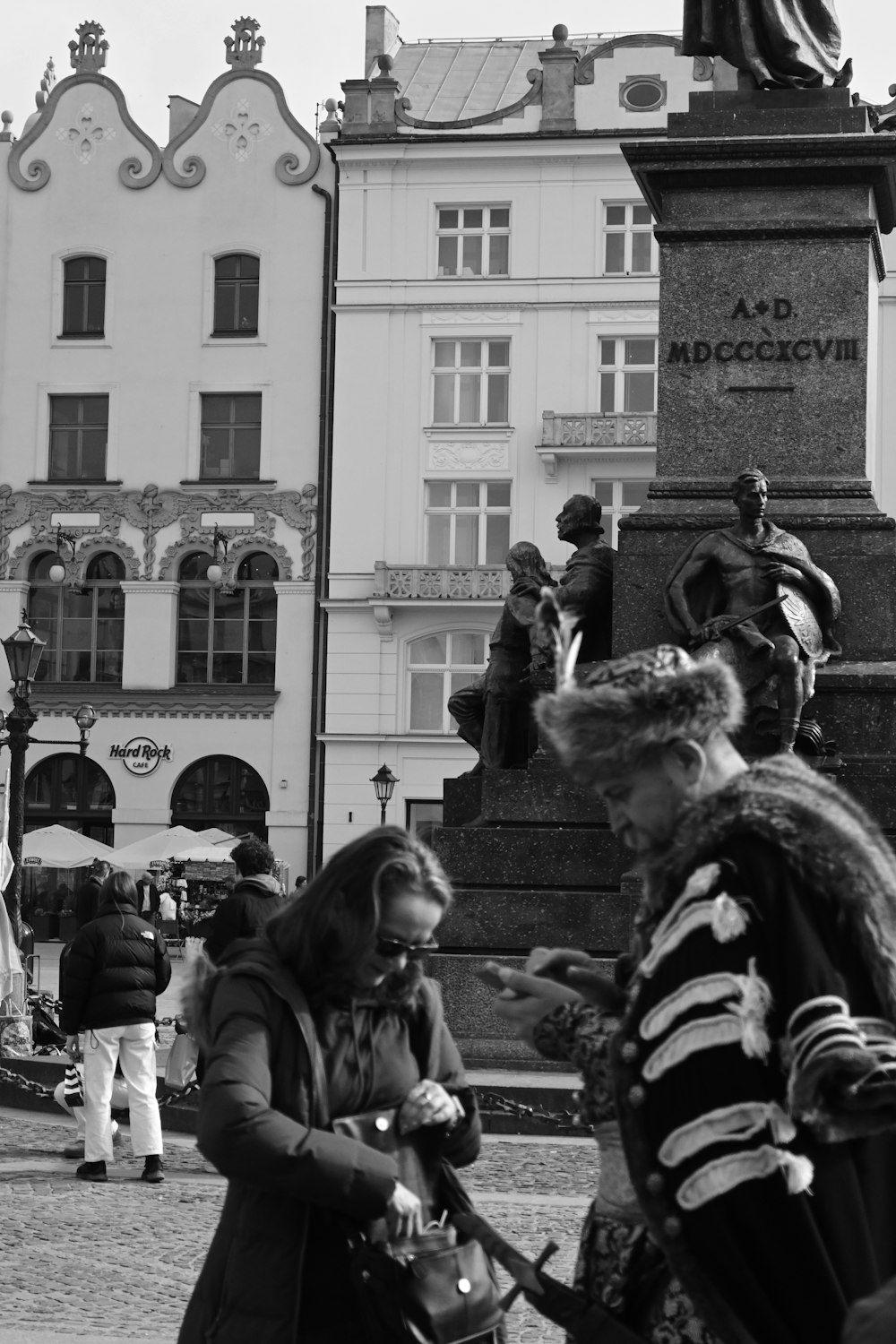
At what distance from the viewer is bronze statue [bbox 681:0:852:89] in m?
12.4

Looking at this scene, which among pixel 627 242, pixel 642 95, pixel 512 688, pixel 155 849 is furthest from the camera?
pixel 642 95

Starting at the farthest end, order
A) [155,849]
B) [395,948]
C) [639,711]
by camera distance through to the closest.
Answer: [155,849]
[395,948]
[639,711]

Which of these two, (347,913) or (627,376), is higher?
(627,376)

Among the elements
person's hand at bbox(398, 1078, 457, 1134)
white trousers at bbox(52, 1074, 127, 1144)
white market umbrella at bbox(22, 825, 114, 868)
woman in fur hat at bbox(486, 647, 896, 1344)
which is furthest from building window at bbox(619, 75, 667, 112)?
woman in fur hat at bbox(486, 647, 896, 1344)

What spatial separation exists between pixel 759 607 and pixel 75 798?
3276cm

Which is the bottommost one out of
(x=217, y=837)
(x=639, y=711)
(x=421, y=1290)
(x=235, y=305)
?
(x=217, y=837)

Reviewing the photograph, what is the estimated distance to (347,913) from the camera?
11.8 feet

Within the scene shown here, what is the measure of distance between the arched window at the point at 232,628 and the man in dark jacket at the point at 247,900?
32469 millimetres

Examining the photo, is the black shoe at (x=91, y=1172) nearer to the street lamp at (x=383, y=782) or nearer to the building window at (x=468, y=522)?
the street lamp at (x=383, y=782)

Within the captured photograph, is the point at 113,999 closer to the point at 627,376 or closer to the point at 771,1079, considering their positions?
the point at 771,1079

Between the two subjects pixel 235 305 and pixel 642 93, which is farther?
pixel 235 305

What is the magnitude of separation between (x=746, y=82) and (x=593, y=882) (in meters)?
4.79

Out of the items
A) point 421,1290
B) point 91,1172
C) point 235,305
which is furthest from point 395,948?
point 235,305

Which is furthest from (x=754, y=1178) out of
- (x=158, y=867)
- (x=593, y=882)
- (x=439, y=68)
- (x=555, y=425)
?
(x=439, y=68)
